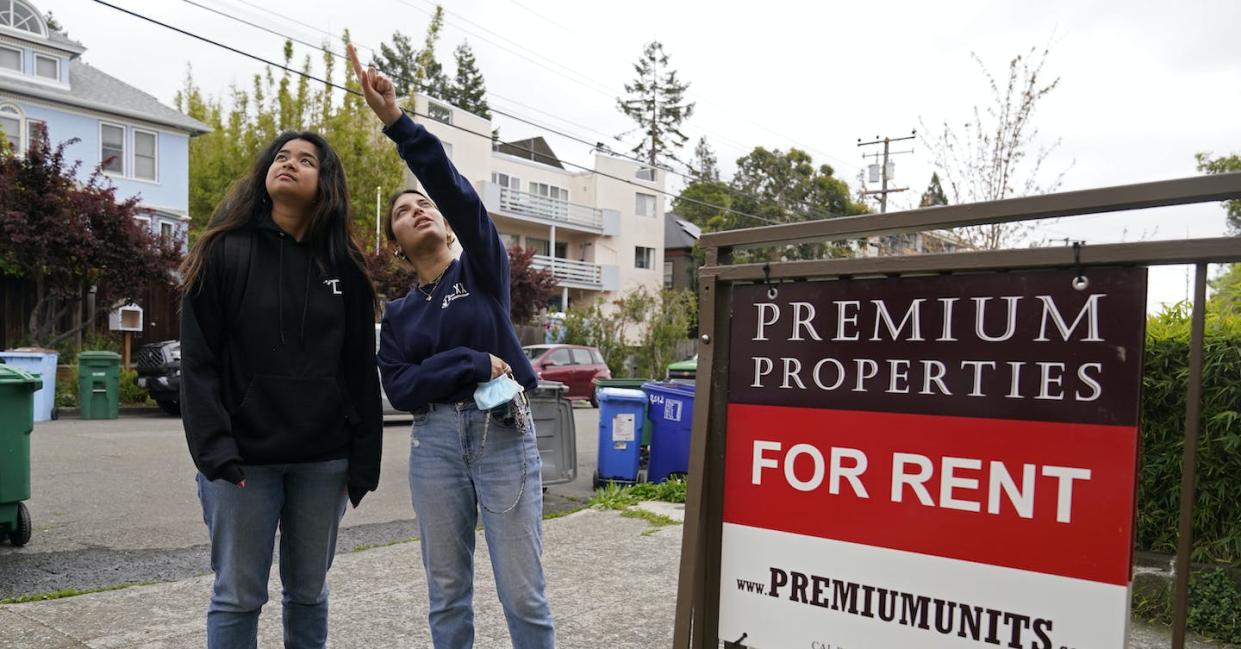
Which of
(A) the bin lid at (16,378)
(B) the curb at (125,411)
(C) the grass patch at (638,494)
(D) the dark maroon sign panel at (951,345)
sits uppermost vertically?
(D) the dark maroon sign panel at (951,345)

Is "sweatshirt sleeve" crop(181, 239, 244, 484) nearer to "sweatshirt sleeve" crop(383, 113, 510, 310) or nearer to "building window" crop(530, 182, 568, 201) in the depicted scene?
"sweatshirt sleeve" crop(383, 113, 510, 310)

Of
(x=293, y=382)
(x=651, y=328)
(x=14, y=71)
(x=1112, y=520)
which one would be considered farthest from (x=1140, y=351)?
(x=14, y=71)

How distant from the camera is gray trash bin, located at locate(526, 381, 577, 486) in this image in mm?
7758

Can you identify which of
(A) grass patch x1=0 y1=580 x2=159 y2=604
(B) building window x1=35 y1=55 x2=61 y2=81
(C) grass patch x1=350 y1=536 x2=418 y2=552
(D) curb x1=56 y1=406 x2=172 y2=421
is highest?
(B) building window x1=35 y1=55 x2=61 y2=81

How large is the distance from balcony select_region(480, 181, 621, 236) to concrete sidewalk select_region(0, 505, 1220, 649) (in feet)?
92.5

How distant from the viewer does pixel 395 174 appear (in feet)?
88.6

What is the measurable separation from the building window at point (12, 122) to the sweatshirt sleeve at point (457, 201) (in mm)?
23685

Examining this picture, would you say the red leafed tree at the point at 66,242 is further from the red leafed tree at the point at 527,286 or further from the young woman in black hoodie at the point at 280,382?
the young woman in black hoodie at the point at 280,382

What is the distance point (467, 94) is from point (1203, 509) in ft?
167

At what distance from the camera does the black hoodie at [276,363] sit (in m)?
2.62

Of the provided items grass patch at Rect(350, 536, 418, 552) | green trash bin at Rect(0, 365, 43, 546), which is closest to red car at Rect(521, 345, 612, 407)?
grass patch at Rect(350, 536, 418, 552)

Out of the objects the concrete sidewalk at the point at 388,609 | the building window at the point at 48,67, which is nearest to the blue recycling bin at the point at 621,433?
the concrete sidewalk at the point at 388,609

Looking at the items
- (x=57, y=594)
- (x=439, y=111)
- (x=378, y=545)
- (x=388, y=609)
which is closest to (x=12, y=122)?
(x=439, y=111)

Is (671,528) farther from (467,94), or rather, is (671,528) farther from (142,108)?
(467,94)
